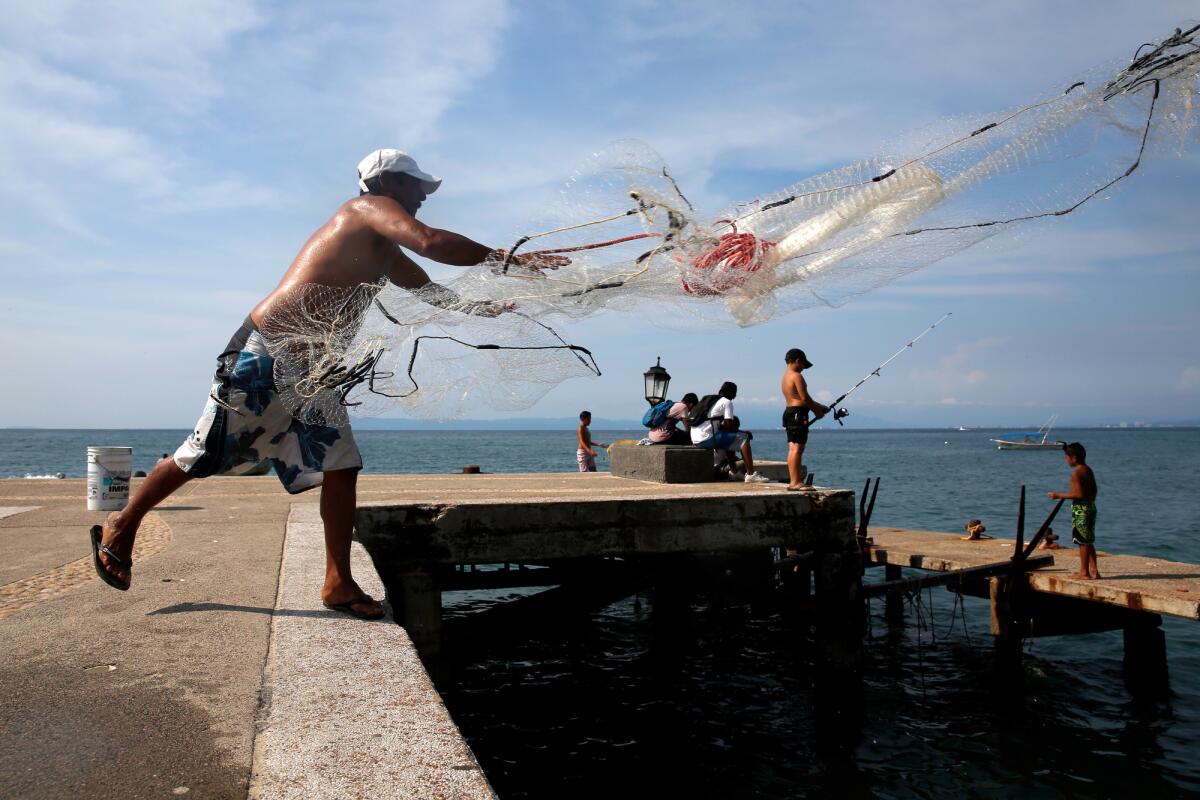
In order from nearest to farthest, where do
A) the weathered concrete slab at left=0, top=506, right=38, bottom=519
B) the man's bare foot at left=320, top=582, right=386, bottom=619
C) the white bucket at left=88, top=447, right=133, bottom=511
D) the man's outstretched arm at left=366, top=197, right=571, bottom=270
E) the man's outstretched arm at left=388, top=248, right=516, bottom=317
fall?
the man's outstretched arm at left=366, top=197, right=571, bottom=270, the man's bare foot at left=320, top=582, right=386, bottom=619, the man's outstretched arm at left=388, top=248, right=516, bottom=317, the weathered concrete slab at left=0, top=506, right=38, bottom=519, the white bucket at left=88, top=447, right=133, bottom=511

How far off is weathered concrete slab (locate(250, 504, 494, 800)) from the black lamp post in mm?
11849

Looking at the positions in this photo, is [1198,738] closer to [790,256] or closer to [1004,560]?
[1004,560]

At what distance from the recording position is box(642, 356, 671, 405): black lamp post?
612 inches

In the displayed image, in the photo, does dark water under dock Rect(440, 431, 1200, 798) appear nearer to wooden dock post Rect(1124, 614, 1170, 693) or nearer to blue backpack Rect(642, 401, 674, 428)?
wooden dock post Rect(1124, 614, 1170, 693)

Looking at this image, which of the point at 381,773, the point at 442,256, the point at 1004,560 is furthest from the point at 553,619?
the point at 381,773

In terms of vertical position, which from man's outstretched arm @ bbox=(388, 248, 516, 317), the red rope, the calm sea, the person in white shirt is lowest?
the calm sea

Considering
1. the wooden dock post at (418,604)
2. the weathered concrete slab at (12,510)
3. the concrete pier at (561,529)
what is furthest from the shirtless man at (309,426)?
the weathered concrete slab at (12,510)

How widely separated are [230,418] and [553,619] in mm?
7710

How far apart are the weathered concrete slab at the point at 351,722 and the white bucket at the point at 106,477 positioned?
470 centimetres

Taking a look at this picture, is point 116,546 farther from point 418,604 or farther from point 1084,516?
point 1084,516

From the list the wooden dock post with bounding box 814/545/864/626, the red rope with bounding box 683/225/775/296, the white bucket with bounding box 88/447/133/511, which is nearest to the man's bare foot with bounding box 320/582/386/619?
the red rope with bounding box 683/225/775/296

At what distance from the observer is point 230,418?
157 inches

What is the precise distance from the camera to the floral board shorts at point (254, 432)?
13.1 ft

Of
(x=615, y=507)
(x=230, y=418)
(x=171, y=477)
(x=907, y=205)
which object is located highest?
(x=907, y=205)
